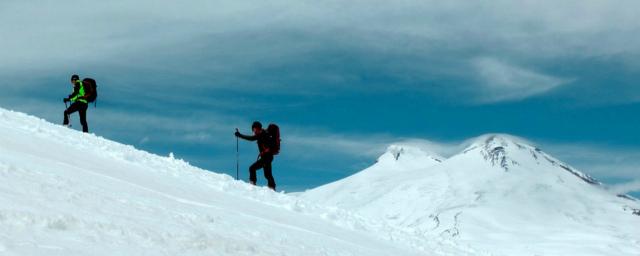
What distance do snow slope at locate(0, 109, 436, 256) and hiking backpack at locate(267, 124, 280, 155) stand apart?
1.68m

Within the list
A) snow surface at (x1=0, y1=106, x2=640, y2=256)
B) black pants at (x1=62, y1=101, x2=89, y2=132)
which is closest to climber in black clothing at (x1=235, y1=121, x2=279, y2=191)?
snow surface at (x1=0, y1=106, x2=640, y2=256)

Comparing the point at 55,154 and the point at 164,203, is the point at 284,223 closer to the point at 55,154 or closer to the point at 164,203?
the point at 164,203

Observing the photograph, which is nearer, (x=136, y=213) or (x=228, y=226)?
(x=136, y=213)

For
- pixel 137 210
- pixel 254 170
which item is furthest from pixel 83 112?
pixel 137 210

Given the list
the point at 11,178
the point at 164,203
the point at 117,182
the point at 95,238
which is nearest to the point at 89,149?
the point at 117,182

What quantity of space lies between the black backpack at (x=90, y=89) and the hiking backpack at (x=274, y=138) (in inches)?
250

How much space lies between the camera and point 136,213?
10.6 metres

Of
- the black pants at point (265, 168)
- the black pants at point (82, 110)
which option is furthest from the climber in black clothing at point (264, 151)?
the black pants at point (82, 110)

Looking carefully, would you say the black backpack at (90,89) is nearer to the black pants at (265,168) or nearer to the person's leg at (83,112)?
the person's leg at (83,112)

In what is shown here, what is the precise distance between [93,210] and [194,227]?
4.53ft

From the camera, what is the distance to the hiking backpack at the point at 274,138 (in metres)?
21.5

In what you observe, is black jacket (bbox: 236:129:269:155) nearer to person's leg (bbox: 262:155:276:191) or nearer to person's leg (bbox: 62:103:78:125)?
person's leg (bbox: 262:155:276:191)

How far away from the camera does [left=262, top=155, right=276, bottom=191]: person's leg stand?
21703 mm

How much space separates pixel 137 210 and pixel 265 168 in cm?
1101
